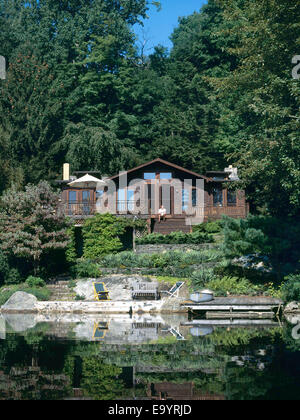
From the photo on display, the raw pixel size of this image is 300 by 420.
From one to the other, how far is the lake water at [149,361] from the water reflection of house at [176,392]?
2cm

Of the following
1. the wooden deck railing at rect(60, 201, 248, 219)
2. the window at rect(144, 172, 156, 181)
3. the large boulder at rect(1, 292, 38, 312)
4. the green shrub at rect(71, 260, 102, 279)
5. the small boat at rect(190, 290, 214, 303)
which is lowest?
the large boulder at rect(1, 292, 38, 312)

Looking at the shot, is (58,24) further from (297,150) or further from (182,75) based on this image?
(297,150)

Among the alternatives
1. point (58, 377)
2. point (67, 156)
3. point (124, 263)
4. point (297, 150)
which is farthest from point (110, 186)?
point (58, 377)

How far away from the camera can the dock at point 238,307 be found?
24469 millimetres

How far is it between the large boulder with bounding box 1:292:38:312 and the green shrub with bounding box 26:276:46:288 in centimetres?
158

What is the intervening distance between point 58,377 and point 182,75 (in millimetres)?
46937

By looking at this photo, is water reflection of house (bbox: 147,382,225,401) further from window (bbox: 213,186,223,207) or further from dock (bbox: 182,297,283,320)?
window (bbox: 213,186,223,207)

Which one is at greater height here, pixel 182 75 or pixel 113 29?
pixel 113 29

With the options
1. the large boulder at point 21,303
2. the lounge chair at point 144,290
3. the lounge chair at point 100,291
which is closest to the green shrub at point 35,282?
the large boulder at point 21,303

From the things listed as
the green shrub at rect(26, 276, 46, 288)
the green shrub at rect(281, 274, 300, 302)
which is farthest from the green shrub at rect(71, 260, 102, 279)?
the green shrub at rect(281, 274, 300, 302)

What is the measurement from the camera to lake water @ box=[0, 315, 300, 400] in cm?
1187

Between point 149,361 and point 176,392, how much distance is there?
2.94 m

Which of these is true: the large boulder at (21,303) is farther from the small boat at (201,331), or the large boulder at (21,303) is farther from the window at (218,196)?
the window at (218,196)
